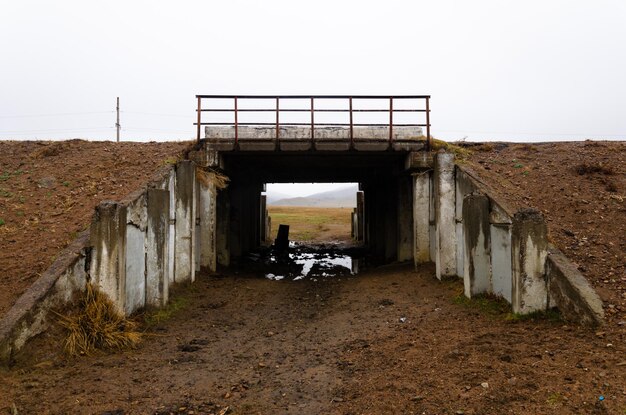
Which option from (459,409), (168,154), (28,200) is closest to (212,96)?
(168,154)

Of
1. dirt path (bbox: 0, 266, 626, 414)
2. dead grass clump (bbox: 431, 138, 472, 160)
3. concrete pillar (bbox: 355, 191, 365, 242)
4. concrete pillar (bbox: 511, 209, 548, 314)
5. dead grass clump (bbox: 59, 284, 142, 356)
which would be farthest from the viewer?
concrete pillar (bbox: 355, 191, 365, 242)

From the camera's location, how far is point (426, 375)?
595cm

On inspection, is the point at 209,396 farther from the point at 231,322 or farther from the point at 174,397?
the point at 231,322

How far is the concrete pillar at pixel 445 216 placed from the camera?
1162 centimetres

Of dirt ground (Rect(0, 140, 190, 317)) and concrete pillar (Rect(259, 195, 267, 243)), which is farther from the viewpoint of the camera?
concrete pillar (Rect(259, 195, 267, 243))

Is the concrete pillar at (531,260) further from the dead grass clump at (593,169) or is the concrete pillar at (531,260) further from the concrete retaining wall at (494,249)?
the dead grass clump at (593,169)

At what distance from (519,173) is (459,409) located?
29.9 ft

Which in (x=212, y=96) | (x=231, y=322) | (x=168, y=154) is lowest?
(x=231, y=322)

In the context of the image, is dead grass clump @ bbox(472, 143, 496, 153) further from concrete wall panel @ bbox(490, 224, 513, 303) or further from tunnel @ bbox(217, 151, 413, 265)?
concrete wall panel @ bbox(490, 224, 513, 303)

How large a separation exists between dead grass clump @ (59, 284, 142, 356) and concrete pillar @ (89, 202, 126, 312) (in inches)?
6.9

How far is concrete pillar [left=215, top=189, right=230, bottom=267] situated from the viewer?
1531 centimetres

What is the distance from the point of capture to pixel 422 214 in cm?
1303

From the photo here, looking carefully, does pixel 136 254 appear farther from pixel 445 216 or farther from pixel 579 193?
pixel 579 193

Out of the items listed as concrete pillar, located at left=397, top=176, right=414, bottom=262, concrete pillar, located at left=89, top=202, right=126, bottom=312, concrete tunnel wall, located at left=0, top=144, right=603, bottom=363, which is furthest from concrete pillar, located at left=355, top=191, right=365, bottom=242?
concrete pillar, located at left=89, top=202, right=126, bottom=312
